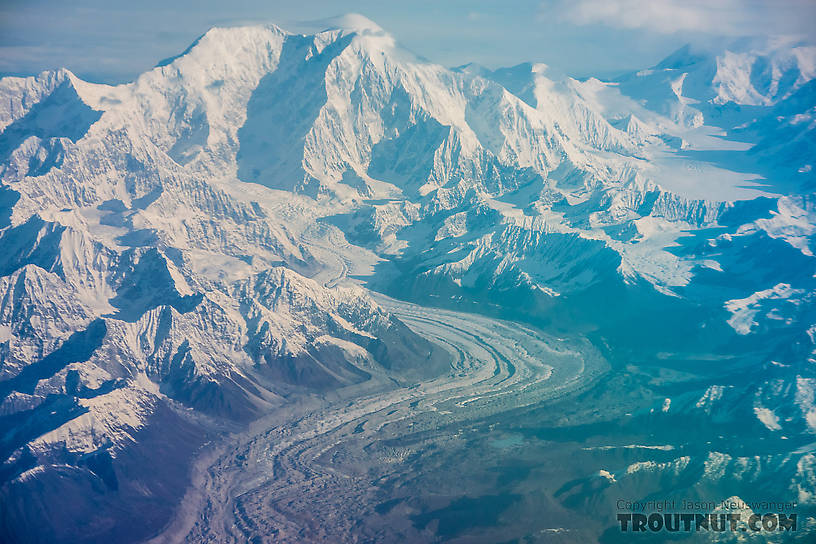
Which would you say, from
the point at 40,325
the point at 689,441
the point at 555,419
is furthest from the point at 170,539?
the point at 689,441

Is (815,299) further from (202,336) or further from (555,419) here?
(202,336)

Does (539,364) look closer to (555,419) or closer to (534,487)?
(555,419)

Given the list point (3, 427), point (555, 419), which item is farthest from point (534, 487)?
point (3, 427)

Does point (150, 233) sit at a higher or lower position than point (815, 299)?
higher

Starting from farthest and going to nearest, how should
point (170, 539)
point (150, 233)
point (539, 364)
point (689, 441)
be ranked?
point (150, 233), point (539, 364), point (689, 441), point (170, 539)

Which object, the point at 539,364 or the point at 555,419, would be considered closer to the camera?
the point at 555,419

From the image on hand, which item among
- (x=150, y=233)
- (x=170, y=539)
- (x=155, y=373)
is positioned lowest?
(x=170, y=539)

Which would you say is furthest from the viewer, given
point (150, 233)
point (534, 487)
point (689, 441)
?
point (150, 233)
